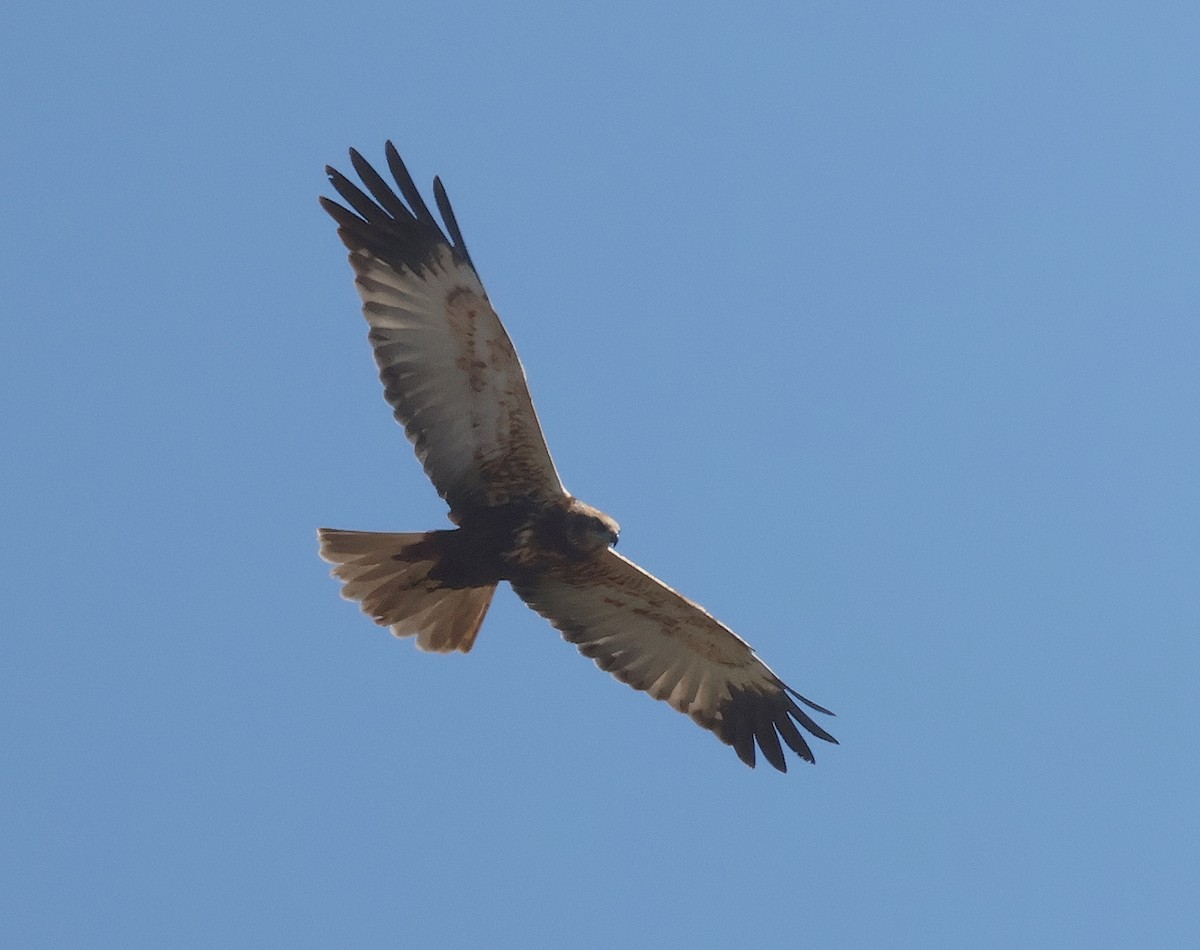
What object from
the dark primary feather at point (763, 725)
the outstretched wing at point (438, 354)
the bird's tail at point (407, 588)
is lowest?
the bird's tail at point (407, 588)

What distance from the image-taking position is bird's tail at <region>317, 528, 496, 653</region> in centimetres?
1141

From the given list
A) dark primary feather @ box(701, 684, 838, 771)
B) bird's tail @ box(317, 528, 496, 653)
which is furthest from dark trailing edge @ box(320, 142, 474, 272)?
dark primary feather @ box(701, 684, 838, 771)

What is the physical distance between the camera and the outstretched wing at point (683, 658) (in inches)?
476

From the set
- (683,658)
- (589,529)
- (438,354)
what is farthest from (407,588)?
(683,658)

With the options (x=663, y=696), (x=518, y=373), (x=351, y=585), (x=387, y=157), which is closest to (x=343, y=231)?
(x=387, y=157)

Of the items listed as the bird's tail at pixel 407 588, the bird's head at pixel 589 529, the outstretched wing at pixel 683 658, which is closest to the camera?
the bird's head at pixel 589 529

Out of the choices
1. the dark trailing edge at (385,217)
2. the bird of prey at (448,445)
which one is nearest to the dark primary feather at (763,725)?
the bird of prey at (448,445)

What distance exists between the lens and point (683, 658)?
41.0 ft

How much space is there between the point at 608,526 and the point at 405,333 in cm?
166

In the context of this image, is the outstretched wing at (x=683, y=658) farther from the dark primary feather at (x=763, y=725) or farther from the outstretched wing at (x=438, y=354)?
the outstretched wing at (x=438, y=354)

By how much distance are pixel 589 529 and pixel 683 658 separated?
5.59 ft

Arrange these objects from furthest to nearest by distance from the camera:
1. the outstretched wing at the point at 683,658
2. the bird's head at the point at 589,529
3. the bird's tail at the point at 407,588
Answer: the outstretched wing at the point at 683,658, the bird's tail at the point at 407,588, the bird's head at the point at 589,529

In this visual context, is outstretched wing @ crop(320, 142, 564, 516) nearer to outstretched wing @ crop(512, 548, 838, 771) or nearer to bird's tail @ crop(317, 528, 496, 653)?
bird's tail @ crop(317, 528, 496, 653)

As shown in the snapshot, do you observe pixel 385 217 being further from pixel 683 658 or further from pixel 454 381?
pixel 683 658
